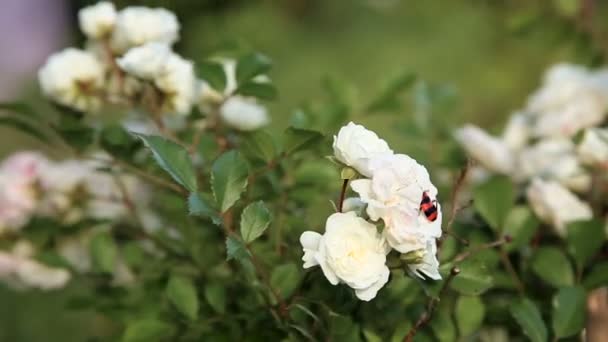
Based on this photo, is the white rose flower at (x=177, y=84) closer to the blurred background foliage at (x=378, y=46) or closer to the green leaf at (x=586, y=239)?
the green leaf at (x=586, y=239)

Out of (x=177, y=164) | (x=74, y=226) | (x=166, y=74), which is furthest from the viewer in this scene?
(x=74, y=226)

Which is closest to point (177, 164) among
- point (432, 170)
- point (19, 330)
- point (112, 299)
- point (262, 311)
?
point (262, 311)

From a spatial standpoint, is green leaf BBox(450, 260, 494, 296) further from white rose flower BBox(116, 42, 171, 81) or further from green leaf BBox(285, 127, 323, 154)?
white rose flower BBox(116, 42, 171, 81)

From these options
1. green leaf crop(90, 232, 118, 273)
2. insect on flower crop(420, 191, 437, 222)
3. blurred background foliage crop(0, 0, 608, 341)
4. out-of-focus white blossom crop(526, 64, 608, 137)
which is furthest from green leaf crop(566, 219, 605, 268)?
blurred background foliage crop(0, 0, 608, 341)

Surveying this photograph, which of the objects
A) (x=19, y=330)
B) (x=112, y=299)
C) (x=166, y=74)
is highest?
(x=166, y=74)

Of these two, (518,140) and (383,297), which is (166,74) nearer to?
(383,297)

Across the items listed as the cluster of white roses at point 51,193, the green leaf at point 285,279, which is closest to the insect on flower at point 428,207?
the green leaf at point 285,279

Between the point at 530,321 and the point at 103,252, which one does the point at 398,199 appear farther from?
the point at 103,252
